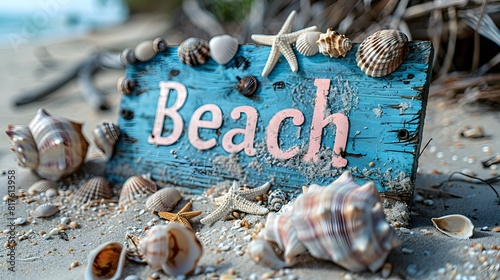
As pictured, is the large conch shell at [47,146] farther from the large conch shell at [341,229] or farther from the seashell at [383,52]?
the seashell at [383,52]

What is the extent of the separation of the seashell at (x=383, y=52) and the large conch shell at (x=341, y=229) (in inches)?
27.8

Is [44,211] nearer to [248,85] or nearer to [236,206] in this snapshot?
[236,206]

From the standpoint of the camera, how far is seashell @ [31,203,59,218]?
2.38 metres

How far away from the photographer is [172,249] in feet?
5.56

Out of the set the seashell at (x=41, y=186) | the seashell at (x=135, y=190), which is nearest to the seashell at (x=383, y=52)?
the seashell at (x=135, y=190)

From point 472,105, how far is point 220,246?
101 inches

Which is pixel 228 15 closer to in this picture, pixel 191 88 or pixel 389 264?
pixel 191 88

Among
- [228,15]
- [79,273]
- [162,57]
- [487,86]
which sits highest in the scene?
[228,15]

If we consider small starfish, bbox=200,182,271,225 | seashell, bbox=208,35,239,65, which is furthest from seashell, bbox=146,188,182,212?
seashell, bbox=208,35,239,65

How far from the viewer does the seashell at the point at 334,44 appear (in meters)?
2.12

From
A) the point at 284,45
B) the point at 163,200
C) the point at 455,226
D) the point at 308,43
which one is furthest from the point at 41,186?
the point at 455,226

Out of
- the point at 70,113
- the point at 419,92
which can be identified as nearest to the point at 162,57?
the point at 419,92

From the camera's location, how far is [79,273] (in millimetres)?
1826

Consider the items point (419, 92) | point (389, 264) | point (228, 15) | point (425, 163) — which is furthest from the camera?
point (228, 15)
